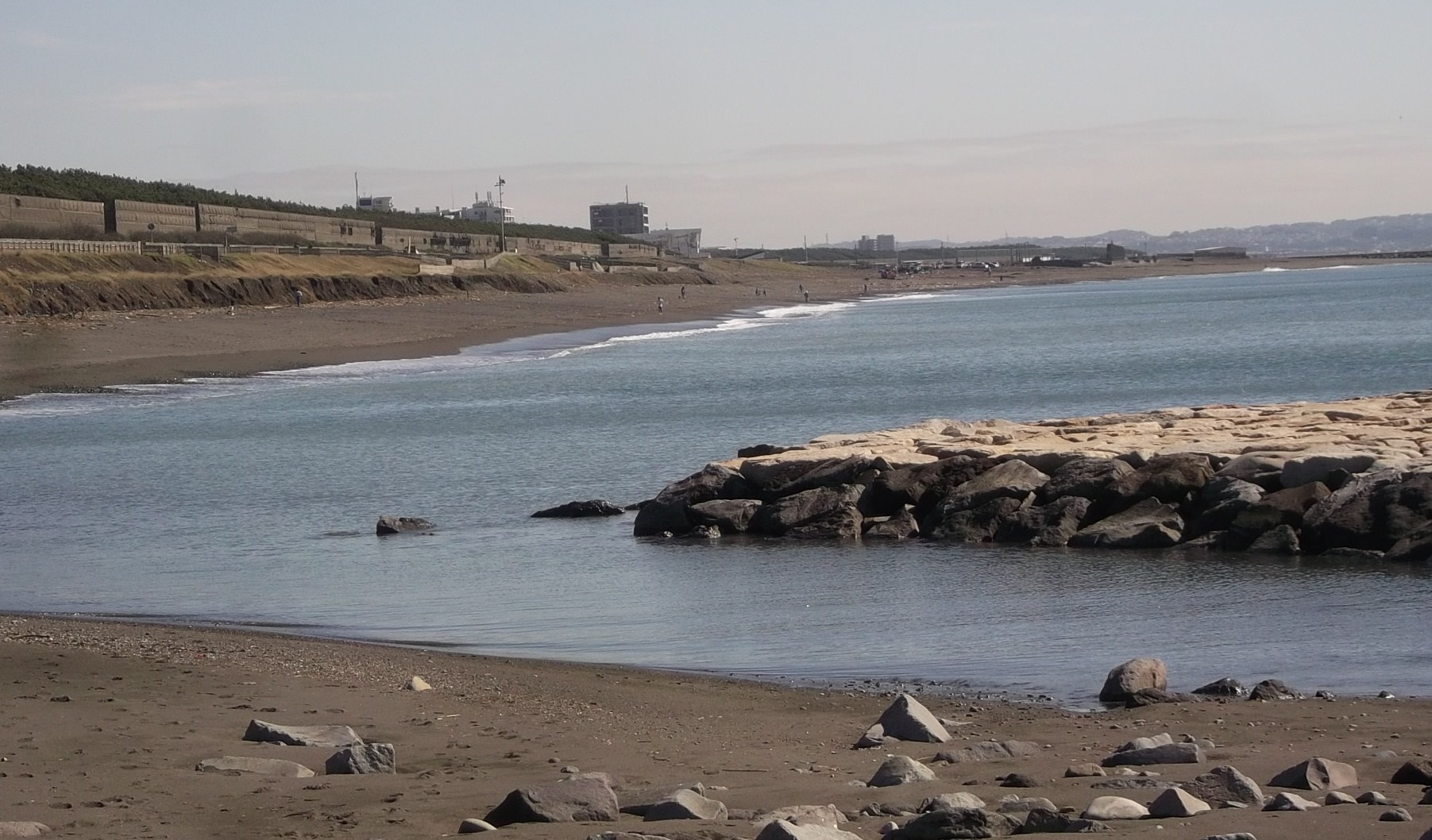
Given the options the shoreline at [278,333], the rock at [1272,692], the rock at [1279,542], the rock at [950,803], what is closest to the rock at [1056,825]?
the rock at [950,803]

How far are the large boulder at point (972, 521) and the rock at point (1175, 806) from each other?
11.9 meters

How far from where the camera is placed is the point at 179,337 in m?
52.5

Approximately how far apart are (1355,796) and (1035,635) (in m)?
6.17

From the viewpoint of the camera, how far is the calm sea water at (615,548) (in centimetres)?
1321

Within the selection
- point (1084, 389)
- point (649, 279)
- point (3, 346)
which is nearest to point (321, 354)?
point (3, 346)

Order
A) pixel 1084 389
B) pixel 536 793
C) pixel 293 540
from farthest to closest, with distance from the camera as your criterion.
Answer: pixel 1084 389 < pixel 293 540 < pixel 536 793

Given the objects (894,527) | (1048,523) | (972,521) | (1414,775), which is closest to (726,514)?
(894,527)

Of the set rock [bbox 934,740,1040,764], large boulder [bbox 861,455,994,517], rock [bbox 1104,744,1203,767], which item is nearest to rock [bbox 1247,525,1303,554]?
large boulder [bbox 861,455,994,517]

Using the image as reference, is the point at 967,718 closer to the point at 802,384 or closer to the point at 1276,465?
the point at 1276,465

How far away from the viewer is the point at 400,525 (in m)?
20.7

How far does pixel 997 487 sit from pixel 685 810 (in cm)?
1286

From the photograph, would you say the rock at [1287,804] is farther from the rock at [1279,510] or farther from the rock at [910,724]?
the rock at [1279,510]

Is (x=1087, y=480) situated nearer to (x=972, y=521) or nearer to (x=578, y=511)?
(x=972, y=521)

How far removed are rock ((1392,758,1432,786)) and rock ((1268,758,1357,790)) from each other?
0.22 m
